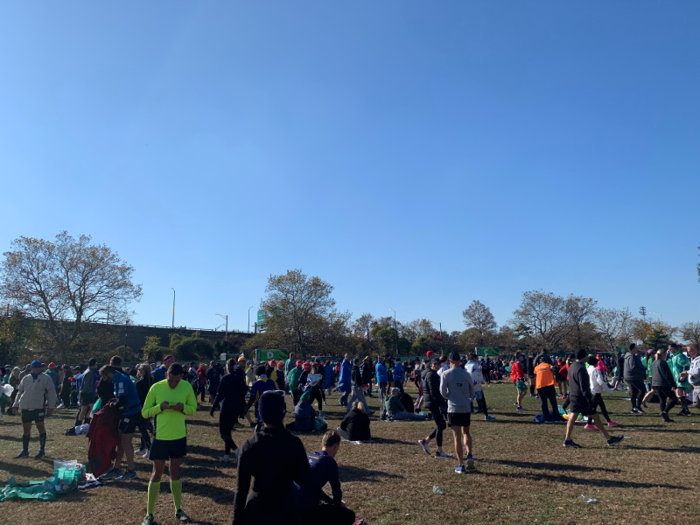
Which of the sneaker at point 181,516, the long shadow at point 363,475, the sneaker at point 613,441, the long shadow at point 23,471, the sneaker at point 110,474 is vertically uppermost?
the sneaker at point 613,441

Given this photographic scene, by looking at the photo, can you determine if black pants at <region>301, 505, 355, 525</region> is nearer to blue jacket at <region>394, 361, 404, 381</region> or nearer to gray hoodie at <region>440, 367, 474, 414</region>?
gray hoodie at <region>440, 367, 474, 414</region>

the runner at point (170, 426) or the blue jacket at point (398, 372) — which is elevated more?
the runner at point (170, 426)

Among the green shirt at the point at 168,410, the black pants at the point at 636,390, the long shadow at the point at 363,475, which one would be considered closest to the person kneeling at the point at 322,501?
the green shirt at the point at 168,410

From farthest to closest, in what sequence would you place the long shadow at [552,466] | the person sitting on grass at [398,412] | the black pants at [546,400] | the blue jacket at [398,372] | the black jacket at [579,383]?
the blue jacket at [398,372] → the person sitting on grass at [398,412] → the black pants at [546,400] → the black jacket at [579,383] → the long shadow at [552,466]

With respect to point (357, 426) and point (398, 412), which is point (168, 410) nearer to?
point (357, 426)

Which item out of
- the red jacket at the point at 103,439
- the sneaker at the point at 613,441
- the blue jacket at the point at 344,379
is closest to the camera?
the red jacket at the point at 103,439

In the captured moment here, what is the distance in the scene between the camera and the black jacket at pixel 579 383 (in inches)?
330

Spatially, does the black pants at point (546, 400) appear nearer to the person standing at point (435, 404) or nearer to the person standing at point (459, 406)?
the person standing at point (435, 404)

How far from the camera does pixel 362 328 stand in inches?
3642

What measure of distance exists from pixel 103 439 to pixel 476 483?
5811mm

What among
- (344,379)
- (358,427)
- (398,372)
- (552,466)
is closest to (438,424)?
(552,466)

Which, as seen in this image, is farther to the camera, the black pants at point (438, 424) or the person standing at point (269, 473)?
the black pants at point (438, 424)

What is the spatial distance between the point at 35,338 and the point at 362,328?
61.5 m

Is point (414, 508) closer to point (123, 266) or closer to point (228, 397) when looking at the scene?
point (228, 397)
